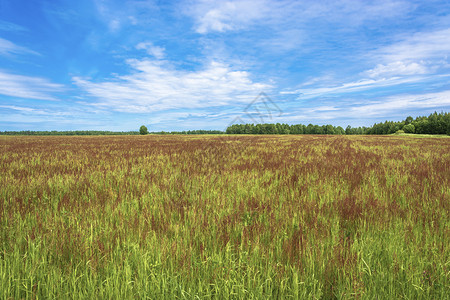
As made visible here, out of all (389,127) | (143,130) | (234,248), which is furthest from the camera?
(143,130)

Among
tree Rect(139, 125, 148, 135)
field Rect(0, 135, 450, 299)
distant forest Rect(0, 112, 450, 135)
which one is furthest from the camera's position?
tree Rect(139, 125, 148, 135)

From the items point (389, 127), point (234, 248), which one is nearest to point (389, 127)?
point (389, 127)

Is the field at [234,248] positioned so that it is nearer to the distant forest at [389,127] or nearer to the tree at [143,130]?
the distant forest at [389,127]

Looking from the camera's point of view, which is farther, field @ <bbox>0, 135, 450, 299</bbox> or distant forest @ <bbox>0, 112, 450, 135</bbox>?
distant forest @ <bbox>0, 112, 450, 135</bbox>

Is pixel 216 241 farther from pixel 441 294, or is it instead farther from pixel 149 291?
pixel 441 294

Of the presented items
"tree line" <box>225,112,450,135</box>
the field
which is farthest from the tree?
the field

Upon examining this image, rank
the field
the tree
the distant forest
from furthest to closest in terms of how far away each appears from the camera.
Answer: the tree → the distant forest → the field

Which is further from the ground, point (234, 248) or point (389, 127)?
point (389, 127)

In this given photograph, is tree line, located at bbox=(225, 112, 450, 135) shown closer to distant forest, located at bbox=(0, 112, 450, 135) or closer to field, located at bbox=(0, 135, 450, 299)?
distant forest, located at bbox=(0, 112, 450, 135)

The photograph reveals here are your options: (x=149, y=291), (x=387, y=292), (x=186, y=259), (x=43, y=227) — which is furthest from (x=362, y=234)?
(x=43, y=227)

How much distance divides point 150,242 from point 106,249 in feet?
1.36

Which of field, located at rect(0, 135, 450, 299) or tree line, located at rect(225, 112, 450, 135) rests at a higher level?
tree line, located at rect(225, 112, 450, 135)

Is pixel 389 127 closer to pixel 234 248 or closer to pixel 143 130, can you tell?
pixel 234 248

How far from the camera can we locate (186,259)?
1.89 meters
